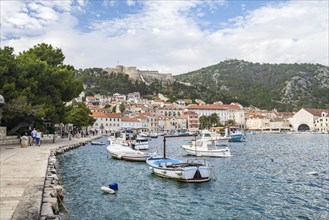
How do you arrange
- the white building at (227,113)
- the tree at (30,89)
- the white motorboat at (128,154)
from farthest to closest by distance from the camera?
the white building at (227,113) → the tree at (30,89) → the white motorboat at (128,154)

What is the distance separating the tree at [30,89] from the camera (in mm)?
32938

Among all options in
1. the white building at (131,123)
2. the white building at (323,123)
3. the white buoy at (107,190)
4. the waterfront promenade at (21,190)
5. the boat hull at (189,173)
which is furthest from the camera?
the white building at (323,123)

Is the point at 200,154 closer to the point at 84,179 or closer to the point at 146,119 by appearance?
the point at 84,179

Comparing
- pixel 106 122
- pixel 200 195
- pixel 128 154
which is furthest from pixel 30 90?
pixel 106 122

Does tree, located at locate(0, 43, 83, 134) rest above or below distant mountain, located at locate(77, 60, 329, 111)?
below

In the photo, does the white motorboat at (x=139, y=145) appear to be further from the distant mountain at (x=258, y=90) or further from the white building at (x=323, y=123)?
the distant mountain at (x=258, y=90)

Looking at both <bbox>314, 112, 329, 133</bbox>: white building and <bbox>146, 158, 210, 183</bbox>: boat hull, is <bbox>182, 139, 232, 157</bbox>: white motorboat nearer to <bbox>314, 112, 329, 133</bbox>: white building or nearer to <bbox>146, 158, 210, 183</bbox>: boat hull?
<bbox>146, 158, 210, 183</bbox>: boat hull

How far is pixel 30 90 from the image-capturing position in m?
36.2

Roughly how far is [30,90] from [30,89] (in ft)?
0.83

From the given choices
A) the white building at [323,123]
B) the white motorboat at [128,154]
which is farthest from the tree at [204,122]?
the white motorboat at [128,154]

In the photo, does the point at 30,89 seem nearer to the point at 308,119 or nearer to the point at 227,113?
the point at 308,119

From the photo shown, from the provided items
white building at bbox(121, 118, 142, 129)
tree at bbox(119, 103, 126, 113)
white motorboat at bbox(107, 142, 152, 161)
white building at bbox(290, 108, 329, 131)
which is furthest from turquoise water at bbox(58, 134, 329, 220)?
white building at bbox(290, 108, 329, 131)

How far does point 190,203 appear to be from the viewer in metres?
14.5

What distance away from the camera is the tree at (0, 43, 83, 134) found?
32938 mm
